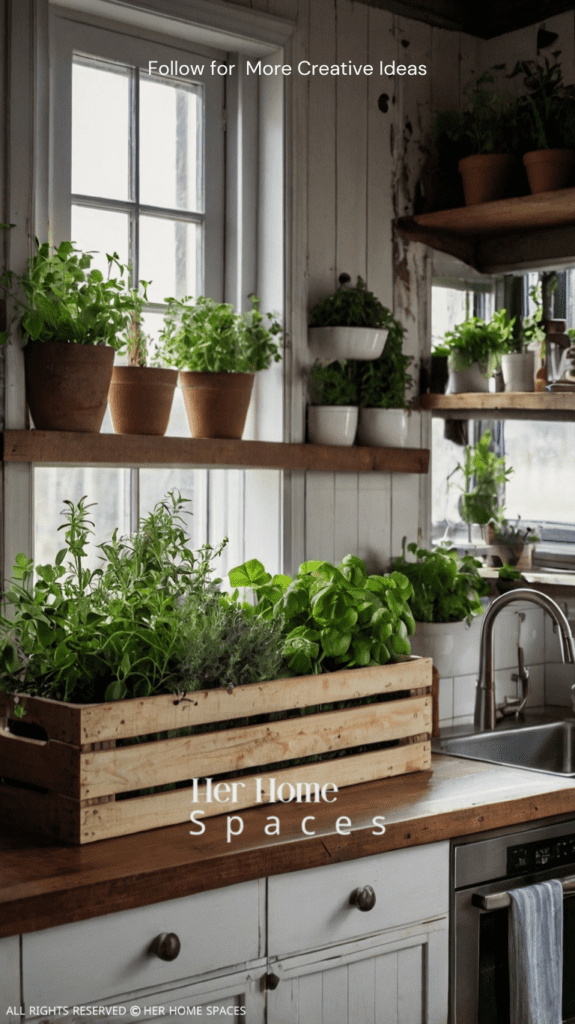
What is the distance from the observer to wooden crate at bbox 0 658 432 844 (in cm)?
179

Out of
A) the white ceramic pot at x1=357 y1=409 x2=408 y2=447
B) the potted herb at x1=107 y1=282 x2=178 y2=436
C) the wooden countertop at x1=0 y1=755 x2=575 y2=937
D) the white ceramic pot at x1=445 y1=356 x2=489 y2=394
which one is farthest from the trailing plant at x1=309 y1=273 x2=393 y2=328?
the wooden countertop at x1=0 y1=755 x2=575 y2=937

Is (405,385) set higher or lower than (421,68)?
lower

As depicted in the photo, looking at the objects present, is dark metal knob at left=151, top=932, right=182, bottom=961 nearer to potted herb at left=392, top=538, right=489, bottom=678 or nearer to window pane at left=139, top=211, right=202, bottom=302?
potted herb at left=392, top=538, right=489, bottom=678

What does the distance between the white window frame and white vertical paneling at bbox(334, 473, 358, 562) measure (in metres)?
0.16

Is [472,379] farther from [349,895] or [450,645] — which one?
[349,895]

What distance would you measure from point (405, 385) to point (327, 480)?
359 mm

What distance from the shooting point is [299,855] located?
6.01ft

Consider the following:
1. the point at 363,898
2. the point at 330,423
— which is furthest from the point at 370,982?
the point at 330,423

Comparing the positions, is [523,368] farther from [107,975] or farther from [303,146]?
[107,975]

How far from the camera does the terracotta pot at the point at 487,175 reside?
2854 millimetres

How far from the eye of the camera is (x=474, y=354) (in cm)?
301

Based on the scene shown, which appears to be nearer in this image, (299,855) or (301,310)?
(299,855)

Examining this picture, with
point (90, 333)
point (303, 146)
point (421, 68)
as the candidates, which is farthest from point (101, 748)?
point (421, 68)

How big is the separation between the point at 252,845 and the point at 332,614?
0.53 m
